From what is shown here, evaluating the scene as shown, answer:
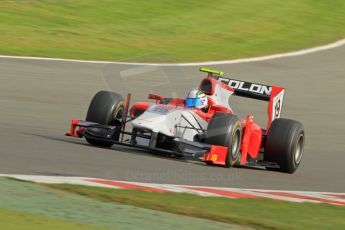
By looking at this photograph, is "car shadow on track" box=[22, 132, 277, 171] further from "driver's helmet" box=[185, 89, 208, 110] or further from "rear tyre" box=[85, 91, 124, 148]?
"driver's helmet" box=[185, 89, 208, 110]

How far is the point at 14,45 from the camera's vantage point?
76.6 feet

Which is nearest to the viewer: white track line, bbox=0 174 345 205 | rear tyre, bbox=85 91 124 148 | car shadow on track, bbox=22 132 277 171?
white track line, bbox=0 174 345 205

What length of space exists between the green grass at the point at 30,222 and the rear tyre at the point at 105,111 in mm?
5661

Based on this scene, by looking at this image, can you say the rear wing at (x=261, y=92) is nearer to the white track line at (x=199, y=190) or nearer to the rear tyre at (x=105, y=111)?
the rear tyre at (x=105, y=111)

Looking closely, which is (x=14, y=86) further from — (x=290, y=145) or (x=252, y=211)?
(x=252, y=211)

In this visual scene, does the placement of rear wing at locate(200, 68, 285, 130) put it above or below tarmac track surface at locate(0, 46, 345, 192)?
above

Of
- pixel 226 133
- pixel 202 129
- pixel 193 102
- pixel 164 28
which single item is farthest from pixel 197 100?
pixel 164 28

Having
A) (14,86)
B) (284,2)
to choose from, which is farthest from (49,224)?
(284,2)

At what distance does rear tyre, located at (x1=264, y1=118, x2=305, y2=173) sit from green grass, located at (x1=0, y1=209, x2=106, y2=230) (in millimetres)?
6337

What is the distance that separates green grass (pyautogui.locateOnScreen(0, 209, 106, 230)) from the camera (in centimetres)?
637

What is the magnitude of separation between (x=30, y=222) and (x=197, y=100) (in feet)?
21.1

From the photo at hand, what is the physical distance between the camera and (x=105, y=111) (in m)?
12.5

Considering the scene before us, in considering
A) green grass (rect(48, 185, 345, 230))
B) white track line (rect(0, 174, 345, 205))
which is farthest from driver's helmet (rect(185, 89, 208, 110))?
green grass (rect(48, 185, 345, 230))

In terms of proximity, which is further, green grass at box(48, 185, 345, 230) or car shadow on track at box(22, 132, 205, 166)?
car shadow on track at box(22, 132, 205, 166)
